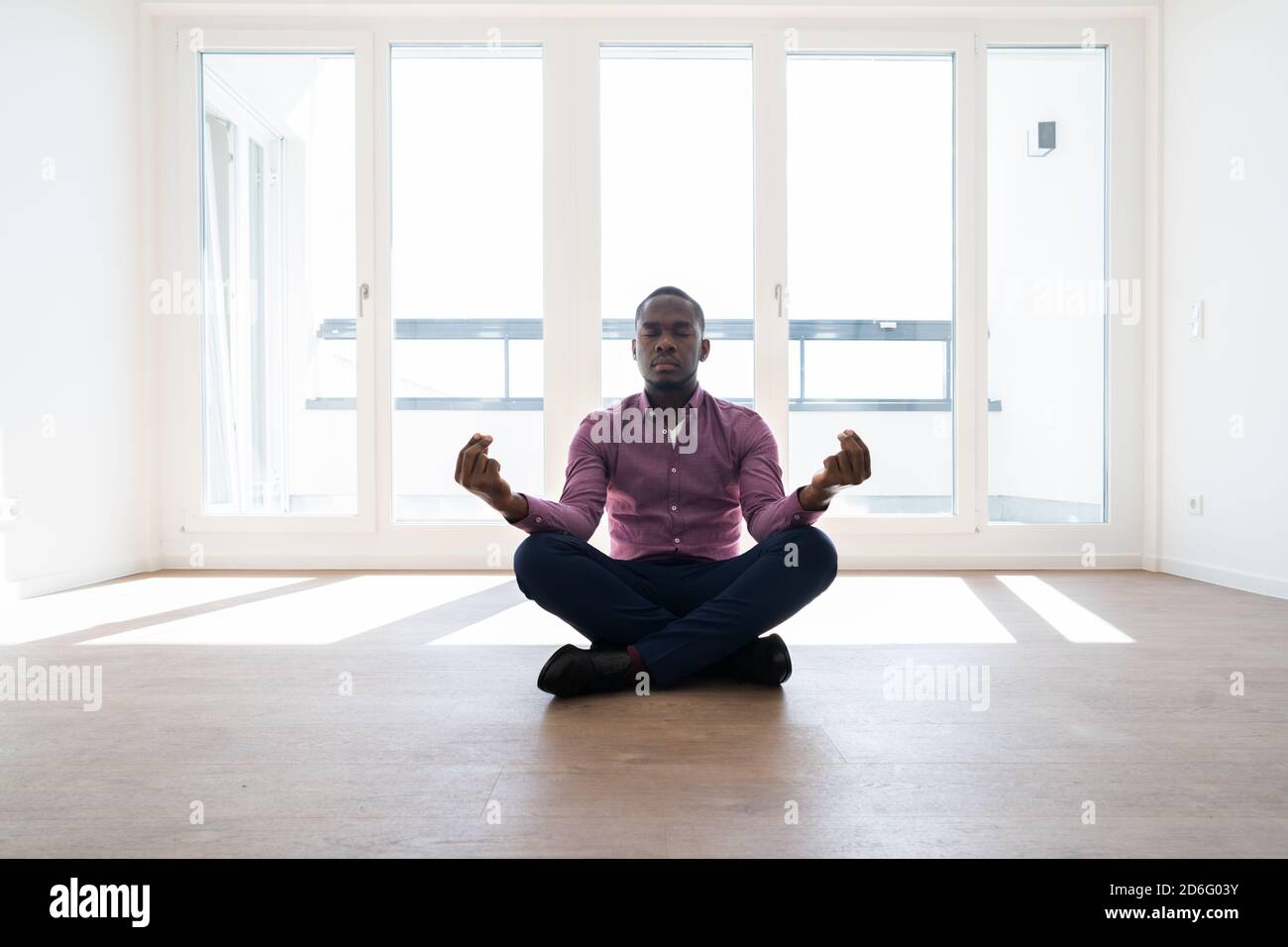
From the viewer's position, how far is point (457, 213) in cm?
382

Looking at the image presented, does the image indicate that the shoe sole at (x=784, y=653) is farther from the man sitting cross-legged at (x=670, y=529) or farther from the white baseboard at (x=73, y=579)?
the white baseboard at (x=73, y=579)

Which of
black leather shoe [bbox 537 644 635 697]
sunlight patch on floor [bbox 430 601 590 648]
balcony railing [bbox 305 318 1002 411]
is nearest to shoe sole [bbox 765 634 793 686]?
black leather shoe [bbox 537 644 635 697]

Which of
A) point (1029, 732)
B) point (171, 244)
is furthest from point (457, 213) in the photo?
point (1029, 732)

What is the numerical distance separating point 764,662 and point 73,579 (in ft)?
9.36

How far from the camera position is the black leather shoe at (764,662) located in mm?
1734

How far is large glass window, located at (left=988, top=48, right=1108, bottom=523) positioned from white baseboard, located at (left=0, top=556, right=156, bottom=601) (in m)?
3.83

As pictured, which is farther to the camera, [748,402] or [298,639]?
[748,402]

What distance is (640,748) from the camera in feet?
4.51

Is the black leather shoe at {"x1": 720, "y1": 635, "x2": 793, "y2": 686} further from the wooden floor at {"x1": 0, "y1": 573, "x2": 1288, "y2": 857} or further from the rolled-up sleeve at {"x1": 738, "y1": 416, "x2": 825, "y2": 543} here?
the rolled-up sleeve at {"x1": 738, "y1": 416, "x2": 825, "y2": 543}

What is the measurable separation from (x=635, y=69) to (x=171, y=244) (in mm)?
2237

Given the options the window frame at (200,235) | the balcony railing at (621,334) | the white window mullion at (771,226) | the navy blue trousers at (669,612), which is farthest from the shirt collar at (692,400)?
the window frame at (200,235)

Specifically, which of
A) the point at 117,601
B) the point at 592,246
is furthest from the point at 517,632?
the point at 592,246

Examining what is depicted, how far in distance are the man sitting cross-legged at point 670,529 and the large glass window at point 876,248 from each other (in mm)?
1812
